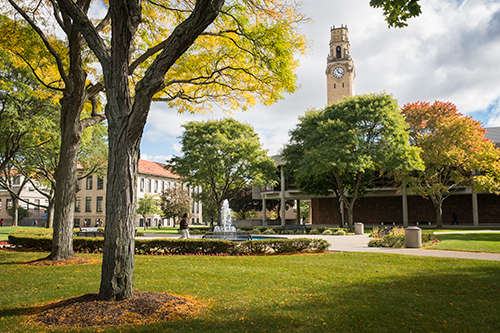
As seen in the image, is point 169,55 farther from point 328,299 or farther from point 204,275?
point 204,275

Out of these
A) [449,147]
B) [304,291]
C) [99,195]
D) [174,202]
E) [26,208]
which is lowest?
[304,291]

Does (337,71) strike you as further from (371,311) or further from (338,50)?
(371,311)

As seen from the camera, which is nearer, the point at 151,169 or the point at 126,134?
the point at 126,134

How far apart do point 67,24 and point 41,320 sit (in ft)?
28.9

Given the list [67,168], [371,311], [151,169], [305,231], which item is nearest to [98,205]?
[151,169]

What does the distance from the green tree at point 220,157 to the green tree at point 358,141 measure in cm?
364

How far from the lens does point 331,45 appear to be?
75.6m

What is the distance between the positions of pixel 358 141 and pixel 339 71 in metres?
48.4

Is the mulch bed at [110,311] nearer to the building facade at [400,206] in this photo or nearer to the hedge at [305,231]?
the hedge at [305,231]

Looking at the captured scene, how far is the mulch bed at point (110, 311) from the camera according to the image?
17.7 feet

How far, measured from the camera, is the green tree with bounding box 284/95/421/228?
27.7m

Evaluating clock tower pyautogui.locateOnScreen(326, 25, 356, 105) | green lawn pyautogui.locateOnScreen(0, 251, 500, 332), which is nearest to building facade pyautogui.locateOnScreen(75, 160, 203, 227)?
clock tower pyautogui.locateOnScreen(326, 25, 356, 105)

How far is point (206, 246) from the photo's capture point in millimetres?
15188

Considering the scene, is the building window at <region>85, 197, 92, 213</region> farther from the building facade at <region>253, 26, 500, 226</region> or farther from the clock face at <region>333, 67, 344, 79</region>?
the clock face at <region>333, 67, 344, 79</region>
